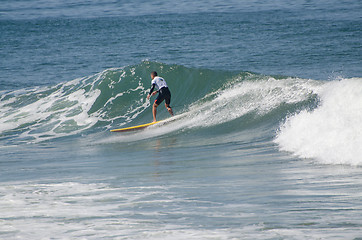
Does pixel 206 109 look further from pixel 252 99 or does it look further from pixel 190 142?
pixel 190 142

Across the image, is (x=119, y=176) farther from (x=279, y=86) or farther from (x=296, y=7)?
(x=296, y=7)

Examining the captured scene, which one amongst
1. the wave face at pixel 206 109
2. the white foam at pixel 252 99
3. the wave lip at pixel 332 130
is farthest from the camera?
the white foam at pixel 252 99

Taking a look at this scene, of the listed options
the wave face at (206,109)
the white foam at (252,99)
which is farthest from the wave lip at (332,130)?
the white foam at (252,99)

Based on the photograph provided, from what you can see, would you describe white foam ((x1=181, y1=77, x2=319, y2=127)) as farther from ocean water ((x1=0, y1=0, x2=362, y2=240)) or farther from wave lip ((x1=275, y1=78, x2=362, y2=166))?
wave lip ((x1=275, y1=78, x2=362, y2=166))

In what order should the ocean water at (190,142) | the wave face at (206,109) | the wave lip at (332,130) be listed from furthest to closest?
the wave face at (206,109)
the wave lip at (332,130)
the ocean water at (190,142)

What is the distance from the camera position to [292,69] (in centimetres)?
2414

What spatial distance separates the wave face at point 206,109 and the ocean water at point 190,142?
46mm

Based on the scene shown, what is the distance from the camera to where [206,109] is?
15.2m

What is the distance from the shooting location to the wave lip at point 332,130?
26.2 feet

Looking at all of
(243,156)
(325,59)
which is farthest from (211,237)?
(325,59)

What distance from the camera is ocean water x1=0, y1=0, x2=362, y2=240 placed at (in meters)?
5.18

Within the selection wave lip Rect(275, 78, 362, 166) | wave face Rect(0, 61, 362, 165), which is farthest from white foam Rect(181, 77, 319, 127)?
wave lip Rect(275, 78, 362, 166)

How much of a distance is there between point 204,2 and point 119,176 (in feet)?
177

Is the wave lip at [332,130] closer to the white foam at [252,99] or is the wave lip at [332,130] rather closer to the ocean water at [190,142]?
the ocean water at [190,142]
